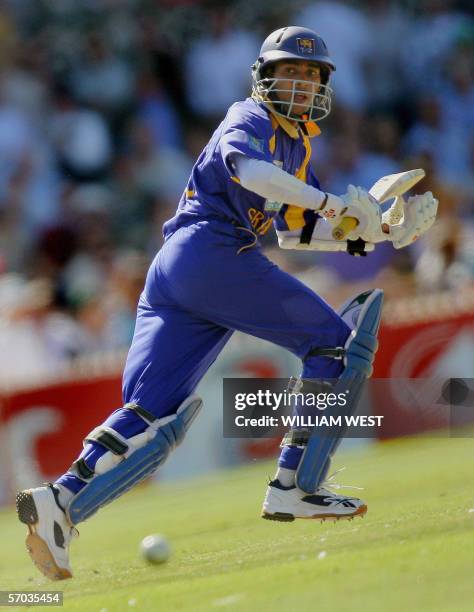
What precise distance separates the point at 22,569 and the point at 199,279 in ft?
6.45

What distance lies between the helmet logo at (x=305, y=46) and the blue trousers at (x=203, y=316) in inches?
30.7

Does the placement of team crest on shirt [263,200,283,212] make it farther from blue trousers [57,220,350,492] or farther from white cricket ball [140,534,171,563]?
white cricket ball [140,534,171,563]

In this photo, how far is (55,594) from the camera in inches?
214

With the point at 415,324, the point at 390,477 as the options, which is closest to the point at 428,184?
the point at 415,324

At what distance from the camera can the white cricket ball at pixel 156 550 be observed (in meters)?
5.96

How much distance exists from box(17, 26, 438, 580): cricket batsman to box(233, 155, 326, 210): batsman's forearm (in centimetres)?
4

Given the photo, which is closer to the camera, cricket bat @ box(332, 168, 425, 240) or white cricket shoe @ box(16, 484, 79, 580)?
white cricket shoe @ box(16, 484, 79, 580)

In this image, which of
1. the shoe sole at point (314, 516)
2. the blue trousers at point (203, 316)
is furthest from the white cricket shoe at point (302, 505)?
the blue trousers at point (203, 316)

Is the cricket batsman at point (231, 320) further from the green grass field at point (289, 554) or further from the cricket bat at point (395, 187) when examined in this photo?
the green grass field at point (289, 554)

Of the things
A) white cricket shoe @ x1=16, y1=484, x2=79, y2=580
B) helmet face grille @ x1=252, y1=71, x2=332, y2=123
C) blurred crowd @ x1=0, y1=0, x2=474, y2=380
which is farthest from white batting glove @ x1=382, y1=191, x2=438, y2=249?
blurred crowd @ x1=0, y1=0, x2=474, y2=380

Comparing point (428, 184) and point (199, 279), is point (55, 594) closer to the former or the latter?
point (199, 279)

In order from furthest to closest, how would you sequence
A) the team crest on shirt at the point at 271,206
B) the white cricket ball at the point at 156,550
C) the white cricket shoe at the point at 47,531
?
the white cricket ball at the point at 156,550
the team crest on shirt at the point at 271,206
the white cricket shoe at the point at 47,531

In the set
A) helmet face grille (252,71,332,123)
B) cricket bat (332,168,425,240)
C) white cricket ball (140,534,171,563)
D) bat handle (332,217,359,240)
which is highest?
helmet face grille (252,71,332,123)

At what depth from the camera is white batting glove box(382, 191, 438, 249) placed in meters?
5.84
